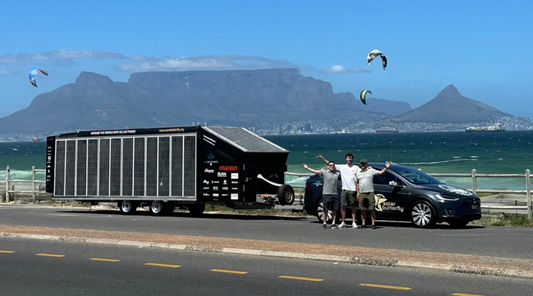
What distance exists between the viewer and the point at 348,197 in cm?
1931

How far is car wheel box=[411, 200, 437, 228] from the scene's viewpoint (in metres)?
19.1

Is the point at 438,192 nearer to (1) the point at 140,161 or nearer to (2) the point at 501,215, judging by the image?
(2) the point at 501,215

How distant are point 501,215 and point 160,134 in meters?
9.94

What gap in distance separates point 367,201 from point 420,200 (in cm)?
129

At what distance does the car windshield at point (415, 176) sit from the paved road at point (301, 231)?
1091 mm

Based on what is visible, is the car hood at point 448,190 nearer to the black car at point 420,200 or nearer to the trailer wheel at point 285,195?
the black car at point 420,200

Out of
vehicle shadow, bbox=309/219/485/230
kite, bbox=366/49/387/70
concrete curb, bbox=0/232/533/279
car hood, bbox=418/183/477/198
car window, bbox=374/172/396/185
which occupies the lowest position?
concrete curb, bbox=0/232/533/279

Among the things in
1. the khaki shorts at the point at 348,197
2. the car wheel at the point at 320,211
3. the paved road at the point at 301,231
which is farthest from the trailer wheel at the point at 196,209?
the khaki shorts at the point at 348,197

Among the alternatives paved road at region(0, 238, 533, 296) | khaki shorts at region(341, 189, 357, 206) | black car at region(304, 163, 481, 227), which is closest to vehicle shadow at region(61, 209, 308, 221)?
black car at region(304, 163, 481, 227)

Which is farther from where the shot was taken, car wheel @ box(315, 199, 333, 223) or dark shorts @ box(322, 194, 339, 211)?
car wheel @ box(315, 199, 333, 223)

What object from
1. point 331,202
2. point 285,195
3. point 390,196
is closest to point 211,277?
point 331,202

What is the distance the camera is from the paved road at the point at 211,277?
10.6m

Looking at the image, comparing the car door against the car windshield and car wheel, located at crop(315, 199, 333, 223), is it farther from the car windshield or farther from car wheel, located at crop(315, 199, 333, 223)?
car wheel, located at crop(315, 199, 333, 223)

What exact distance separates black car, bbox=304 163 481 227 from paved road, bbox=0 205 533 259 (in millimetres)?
300
